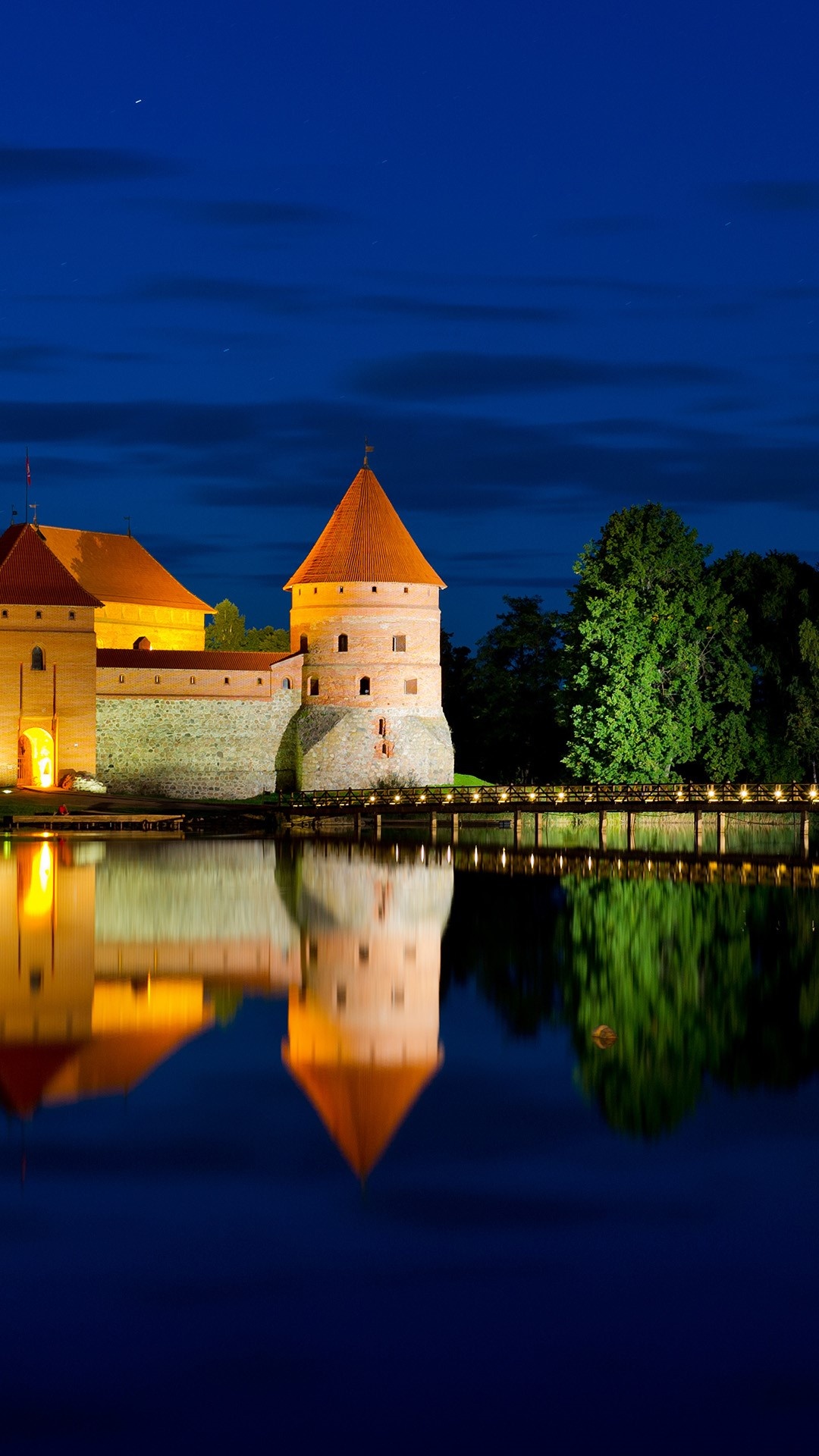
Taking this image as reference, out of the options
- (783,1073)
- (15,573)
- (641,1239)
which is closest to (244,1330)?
(641,1239)

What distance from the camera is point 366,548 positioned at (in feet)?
173

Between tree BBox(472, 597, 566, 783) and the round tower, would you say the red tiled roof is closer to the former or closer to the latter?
the round tower

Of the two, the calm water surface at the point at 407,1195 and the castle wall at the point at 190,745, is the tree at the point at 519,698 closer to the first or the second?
the castle wall at the point at 190,745

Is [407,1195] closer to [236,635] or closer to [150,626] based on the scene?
[150,626]

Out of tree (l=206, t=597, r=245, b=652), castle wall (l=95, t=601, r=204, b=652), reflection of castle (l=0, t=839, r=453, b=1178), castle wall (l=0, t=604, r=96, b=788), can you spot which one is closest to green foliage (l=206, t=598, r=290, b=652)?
tree (l=206, t=597, r=245, b=652)

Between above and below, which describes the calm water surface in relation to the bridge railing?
below

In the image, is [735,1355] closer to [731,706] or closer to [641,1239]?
[641,1239]

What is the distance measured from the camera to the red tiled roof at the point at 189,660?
4988cm

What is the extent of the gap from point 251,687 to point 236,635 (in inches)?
Result: 1031

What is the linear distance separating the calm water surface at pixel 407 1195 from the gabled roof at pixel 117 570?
114 feet

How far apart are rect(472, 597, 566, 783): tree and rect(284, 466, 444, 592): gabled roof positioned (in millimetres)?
6055

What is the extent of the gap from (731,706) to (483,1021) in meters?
28.6

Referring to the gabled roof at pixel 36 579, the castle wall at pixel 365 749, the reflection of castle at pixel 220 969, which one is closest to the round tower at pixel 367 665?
the castle wall at pixel 365 749

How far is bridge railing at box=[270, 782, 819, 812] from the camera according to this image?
37938 mm
